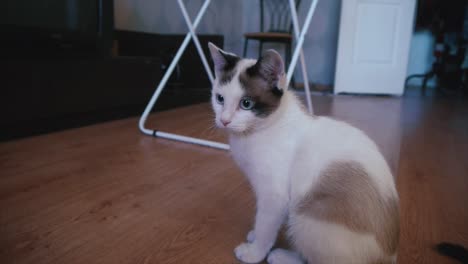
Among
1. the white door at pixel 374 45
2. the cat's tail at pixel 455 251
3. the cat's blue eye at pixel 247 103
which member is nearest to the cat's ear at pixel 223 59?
the cat's blue eye at pixel 247 103

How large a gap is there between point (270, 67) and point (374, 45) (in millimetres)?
3737

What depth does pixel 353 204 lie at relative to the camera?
658 millimetres

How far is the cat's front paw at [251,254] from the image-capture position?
2.57ft

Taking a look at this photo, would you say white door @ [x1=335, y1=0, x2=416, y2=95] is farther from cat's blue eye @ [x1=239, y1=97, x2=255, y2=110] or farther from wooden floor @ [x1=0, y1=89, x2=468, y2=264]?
cat's blue eye @ [x1=239, y1=97, x2=255, y2=110]

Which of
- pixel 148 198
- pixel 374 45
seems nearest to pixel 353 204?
pixel 148 198

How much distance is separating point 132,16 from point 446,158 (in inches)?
97.0

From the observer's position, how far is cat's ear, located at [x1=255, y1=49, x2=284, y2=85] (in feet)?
2.40

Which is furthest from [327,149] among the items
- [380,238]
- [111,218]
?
[111,218]

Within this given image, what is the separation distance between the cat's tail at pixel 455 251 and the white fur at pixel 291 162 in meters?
0.23

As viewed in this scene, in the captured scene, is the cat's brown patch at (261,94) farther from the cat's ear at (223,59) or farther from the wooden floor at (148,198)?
the wooden floor at (148,198)

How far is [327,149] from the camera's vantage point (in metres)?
0.72

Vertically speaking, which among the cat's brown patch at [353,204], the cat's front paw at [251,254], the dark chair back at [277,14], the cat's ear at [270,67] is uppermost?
the dark chair back at [277,14]

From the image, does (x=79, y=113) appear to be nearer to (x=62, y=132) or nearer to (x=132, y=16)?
(x=62, y=132)

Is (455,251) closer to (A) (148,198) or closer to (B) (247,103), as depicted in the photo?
(B) (247,103)
